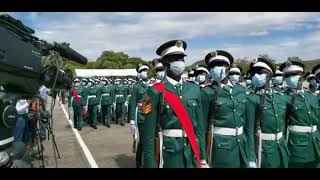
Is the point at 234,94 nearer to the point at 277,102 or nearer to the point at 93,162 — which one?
the point at 277,102

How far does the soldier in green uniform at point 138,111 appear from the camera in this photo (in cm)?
855

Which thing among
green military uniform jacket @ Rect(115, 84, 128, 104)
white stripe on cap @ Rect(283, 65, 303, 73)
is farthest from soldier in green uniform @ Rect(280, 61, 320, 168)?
green military uniform jacket @ Rect(115, 84, 128, 104)

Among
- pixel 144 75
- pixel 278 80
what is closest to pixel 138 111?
pixel 144 75

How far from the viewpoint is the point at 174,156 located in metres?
4.44

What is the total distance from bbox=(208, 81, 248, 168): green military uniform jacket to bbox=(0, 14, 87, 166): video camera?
2.04 meters

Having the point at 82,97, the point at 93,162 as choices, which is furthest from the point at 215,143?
the point at 82,97

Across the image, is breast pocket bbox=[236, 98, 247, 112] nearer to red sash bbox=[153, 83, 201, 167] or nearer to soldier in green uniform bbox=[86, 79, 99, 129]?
red sash bbox=[153, 83, 201, 167]

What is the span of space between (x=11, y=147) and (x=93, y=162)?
6.13m

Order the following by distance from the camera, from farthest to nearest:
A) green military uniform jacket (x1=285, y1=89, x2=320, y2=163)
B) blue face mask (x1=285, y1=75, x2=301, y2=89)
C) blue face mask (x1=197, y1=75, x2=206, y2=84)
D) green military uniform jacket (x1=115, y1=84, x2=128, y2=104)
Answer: green military uniform jacket (x1=115, y1=84, x2=128, y2=104) → blue face mask (x1=197, y1=75, x2=206, y2=84) → blue face mask (x1=285, y1=75, x2=301, y2=89) → green military uniform jacket (x1=285, y1=89, x2=320, y2=163)

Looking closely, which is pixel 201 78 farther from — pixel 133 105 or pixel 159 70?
pixel 159 70

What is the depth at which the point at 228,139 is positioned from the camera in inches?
213

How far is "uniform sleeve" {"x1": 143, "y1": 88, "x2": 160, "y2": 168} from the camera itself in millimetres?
4145

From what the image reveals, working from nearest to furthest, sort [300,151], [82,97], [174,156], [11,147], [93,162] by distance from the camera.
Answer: [11,147] < [174,156] < [300,151] < [93,162] < [82,97]

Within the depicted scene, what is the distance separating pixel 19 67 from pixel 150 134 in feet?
4.42
